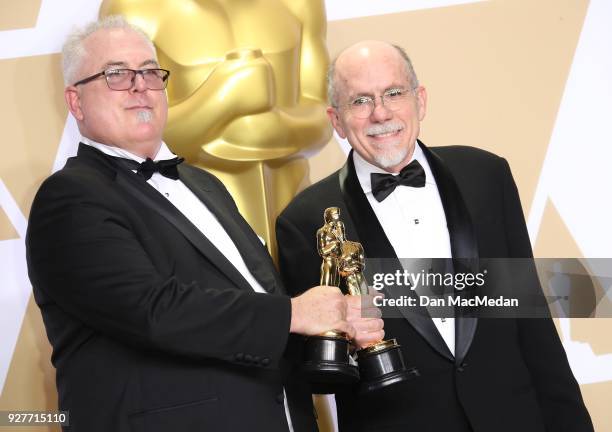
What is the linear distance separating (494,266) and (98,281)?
0.99m

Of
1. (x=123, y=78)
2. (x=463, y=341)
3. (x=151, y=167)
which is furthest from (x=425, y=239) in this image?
(x=123, y=78)

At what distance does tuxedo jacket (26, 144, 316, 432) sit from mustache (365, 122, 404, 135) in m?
0.57

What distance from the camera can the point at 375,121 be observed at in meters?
2.34

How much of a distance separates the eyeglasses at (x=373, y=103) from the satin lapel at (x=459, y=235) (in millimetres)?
179

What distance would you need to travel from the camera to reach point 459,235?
2.25 m

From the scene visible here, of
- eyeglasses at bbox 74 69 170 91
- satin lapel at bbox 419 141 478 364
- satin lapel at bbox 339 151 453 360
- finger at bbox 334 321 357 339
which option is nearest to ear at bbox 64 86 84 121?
eyeglasses at bbox 74 69 170 91

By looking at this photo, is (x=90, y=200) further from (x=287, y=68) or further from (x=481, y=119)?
(x=481, y=119)

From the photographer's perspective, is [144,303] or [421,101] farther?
[421,101]

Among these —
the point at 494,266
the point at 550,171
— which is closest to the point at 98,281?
the point at 494,266

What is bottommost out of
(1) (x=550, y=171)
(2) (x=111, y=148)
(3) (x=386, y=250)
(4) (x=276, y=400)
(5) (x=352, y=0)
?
(4) (x=276, y=400)

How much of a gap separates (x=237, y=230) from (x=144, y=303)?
44 cm

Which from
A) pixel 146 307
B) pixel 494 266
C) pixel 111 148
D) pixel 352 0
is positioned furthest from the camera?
pixel 352 0

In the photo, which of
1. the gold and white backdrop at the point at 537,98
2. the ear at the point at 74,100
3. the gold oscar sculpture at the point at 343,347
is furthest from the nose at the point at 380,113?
the gold and white backdrop at the point at 537,98

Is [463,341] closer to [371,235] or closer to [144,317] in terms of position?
[371,235]
